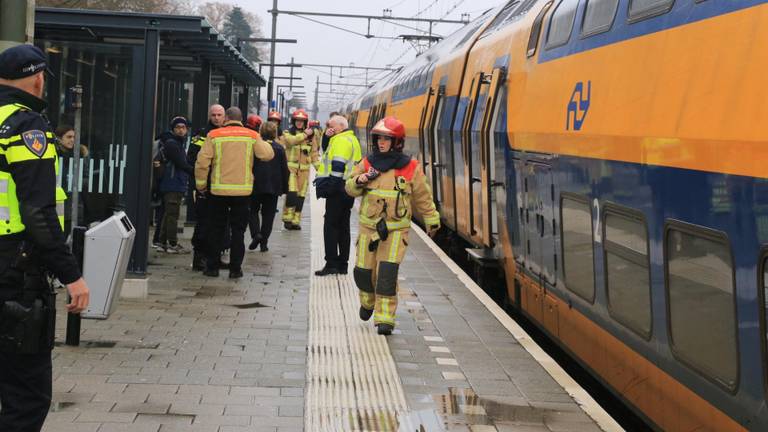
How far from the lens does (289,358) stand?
807 cm

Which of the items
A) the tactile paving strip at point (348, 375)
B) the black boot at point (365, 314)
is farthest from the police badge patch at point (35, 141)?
the black boot at point (365, 314)

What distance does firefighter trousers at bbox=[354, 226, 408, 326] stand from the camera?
901cm

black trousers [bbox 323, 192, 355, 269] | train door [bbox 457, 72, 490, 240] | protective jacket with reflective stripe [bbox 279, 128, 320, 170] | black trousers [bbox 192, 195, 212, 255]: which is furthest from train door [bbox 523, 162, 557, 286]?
protective jacket with reflective stripe [bbox 279, 128, 320, 170]

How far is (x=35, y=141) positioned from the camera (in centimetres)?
457

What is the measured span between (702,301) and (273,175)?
10157mm

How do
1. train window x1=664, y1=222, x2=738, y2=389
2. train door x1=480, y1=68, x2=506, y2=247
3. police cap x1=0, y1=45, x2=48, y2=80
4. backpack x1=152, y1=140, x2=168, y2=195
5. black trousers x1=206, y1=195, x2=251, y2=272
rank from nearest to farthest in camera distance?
police cap x1=0, y1=45, x2=48, y2=80 < train window x1=664, y1=222, x2=738, y2=389 < train door x1=480, y1=68, x2=506, y2=247 < black trousers x1=206, y1=195, x2=251, y2=272 < backpack x1=152, y1=140, x2=168, y2=195

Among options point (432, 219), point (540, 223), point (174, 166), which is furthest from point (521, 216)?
point (174, 166)

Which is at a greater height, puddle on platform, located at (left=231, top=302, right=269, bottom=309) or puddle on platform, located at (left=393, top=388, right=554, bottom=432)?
puddle on platform, located at (left=231, top=302, right=269, bottom=309)

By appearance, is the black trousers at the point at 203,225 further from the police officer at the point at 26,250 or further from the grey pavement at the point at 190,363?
the police officer at the point at 26,250

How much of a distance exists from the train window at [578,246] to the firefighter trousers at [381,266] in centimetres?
152

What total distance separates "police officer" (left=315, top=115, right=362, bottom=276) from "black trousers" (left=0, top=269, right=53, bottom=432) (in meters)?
7.20

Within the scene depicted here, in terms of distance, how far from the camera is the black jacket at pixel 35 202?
4547 mm

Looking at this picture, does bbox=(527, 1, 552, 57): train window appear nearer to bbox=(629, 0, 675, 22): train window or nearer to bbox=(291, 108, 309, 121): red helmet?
bbox=(629, 0, 675, 22): train window

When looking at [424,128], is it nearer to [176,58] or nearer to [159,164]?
[176,58]
